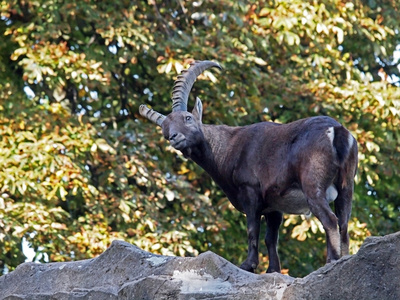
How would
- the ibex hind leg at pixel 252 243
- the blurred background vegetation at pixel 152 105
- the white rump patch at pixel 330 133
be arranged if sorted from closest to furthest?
the white rump patch at pixel 330 133, the ibex hind leg at pixel 252 243, the blurred background vegetation at pixel 152 105

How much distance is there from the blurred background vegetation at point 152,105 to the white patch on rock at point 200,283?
256 inches

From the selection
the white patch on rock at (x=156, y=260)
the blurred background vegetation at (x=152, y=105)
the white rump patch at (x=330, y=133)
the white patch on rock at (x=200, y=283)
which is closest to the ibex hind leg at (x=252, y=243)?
the white patch on rock at (x=156, y=260)

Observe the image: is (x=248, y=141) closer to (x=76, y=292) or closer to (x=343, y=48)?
(x=76, y=292)

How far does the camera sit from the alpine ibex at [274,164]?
28.6 feet

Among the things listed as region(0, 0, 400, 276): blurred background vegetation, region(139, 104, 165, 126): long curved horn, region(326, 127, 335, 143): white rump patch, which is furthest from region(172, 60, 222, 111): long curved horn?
region(0, 0, 400, 276): blurred background vegetation

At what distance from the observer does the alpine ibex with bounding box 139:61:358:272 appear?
28.6 feet

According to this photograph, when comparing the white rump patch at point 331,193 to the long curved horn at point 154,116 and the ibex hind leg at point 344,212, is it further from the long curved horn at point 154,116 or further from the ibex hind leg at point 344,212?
the long curved horn at point 154,116

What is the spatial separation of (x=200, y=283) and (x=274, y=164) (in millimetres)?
1332

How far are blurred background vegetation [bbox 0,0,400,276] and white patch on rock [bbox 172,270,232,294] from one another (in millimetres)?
6508

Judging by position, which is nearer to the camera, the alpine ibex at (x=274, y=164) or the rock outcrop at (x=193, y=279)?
the rock outcrop at (x=193, y=279)

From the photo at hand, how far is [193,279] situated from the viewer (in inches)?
333

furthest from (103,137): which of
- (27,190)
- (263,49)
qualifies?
(263,49)

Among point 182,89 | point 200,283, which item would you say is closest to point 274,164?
point 182,89

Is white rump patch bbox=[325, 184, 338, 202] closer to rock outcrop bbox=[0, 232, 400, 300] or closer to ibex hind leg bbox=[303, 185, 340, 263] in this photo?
ibex hind leg bbox=[303, 185, 340, 263]
